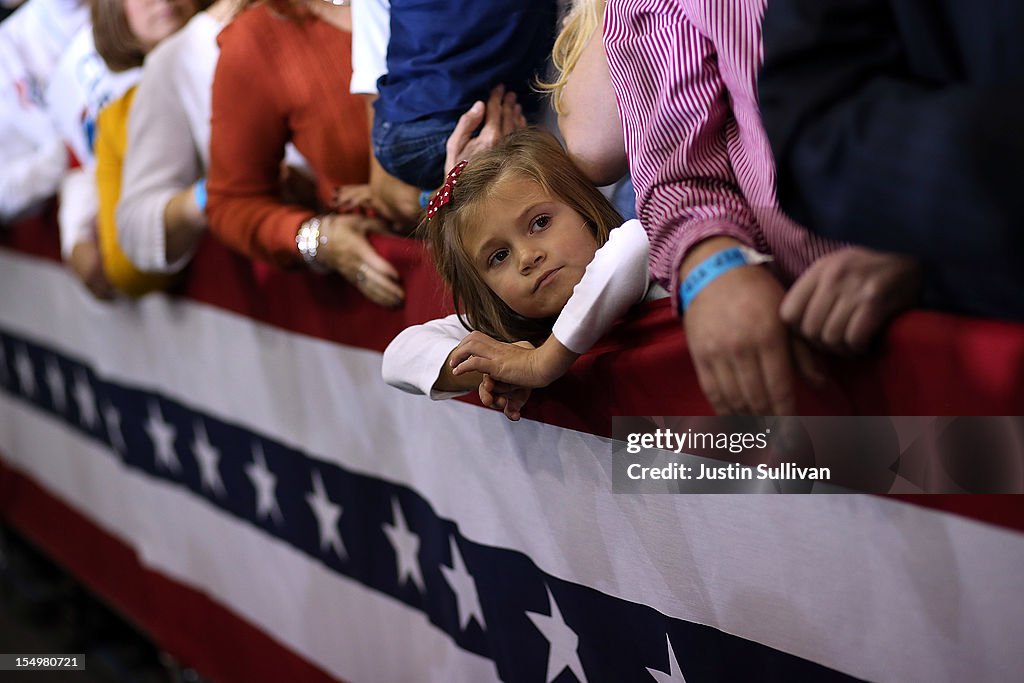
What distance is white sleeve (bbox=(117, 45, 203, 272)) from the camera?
→ 1.58 m

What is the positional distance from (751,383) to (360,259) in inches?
24.9

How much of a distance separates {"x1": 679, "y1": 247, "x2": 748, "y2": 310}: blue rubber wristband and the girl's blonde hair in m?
0.19

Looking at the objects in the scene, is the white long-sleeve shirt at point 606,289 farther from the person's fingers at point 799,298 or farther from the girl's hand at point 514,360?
the person's fingers at point 799,298

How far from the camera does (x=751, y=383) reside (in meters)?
0.68

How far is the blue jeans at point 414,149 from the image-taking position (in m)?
1.04

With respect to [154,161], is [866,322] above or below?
above

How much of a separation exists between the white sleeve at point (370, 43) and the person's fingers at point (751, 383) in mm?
631

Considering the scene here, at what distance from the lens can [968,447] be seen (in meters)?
0.65

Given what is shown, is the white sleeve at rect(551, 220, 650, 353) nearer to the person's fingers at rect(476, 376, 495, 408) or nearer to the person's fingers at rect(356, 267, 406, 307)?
the person's fingers at rect(476, 376, 495, 408)

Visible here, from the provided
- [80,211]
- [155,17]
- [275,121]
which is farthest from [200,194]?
[80,211]

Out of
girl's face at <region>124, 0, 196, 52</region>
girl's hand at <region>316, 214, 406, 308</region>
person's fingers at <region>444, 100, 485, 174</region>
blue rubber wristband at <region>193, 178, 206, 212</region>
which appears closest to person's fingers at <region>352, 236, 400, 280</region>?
girl's hand at <region>316, 214, 406, 308</region>

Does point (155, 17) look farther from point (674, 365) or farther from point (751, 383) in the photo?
point (751, 383)

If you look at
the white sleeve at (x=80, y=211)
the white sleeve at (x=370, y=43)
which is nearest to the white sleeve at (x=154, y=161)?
the white sleeve at (x=80, y=211)

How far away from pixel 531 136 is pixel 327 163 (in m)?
0.45
